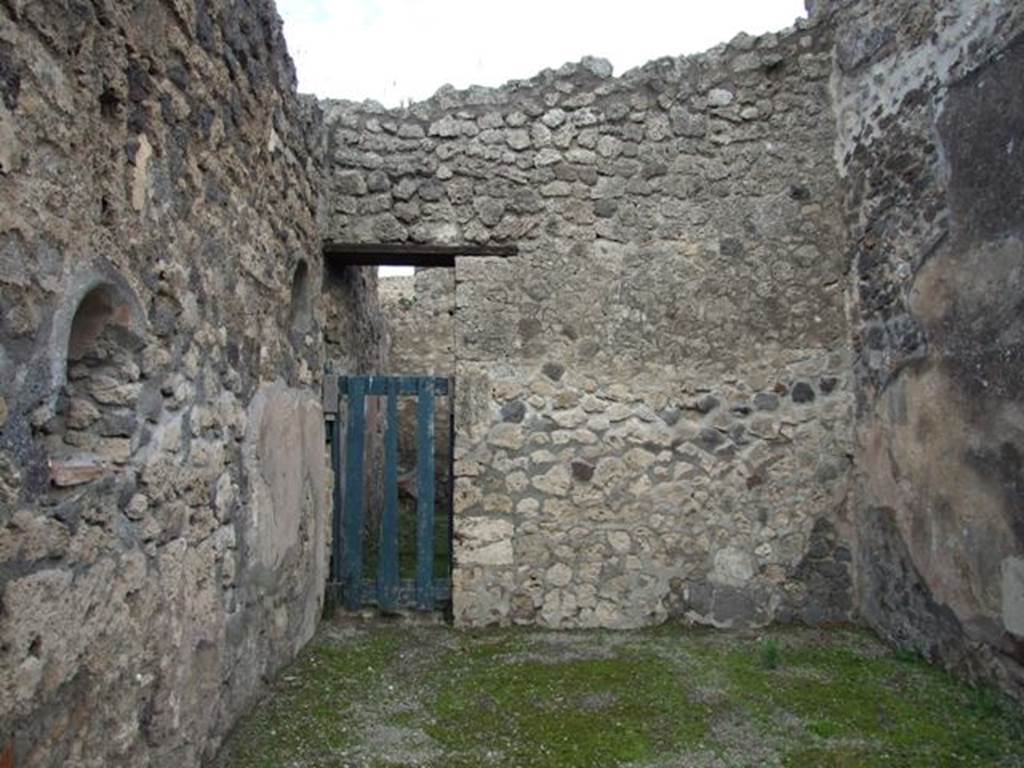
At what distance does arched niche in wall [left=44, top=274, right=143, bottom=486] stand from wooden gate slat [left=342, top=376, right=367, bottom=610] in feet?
8.16

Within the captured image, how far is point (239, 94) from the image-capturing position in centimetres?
326

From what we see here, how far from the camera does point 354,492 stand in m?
4.97

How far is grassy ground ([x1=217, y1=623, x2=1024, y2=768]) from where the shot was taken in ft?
10.0

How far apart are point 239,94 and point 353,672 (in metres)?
2.64

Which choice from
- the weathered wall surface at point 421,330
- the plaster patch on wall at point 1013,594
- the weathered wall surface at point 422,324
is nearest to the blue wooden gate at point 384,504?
the plaster patch on wall at point 1013,594

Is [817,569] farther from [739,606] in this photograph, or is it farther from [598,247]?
[598,247]

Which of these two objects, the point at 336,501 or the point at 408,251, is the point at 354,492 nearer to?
the point at 336,501

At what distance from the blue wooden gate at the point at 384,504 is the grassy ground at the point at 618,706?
315 mm

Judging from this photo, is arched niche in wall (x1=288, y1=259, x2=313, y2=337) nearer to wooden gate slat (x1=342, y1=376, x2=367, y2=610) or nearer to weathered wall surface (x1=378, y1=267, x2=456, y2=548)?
wooden gate slat (x1=342, y1=376, x2=367, y2=610)

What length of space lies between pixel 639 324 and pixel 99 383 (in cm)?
322

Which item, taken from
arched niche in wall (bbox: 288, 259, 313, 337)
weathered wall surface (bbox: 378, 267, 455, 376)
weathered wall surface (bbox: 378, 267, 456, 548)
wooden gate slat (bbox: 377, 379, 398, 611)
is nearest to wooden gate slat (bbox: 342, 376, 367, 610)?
wooden gate slat (bbox: 377, 379, 398, 611)

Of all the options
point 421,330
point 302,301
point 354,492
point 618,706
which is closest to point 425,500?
point 354,492

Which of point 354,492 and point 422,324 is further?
point 422,324

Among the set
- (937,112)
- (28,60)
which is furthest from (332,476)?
(937,112)
